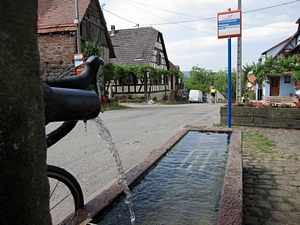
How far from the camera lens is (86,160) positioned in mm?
4969

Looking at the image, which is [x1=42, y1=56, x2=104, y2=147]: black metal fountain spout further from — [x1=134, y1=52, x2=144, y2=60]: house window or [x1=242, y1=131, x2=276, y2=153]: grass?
[x1=134, y1=52, x2=144, y2=60]: house window

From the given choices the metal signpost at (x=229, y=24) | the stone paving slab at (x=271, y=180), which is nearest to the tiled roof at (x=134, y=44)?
the metal signpost at (x=229, y=24)

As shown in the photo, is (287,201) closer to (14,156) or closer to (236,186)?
(236,186)

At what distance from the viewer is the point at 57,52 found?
59.0ft

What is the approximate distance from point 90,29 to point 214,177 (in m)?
18.0

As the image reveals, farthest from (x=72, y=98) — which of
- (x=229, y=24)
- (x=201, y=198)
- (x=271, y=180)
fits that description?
(x=229, y=24)

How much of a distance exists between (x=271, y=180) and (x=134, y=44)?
27579 mm

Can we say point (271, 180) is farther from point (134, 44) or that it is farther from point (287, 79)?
point (287, 79)

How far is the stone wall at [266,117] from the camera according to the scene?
24.8 ft

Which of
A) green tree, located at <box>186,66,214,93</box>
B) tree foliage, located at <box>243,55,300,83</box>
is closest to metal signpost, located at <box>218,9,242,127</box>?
tree foliage, located at <box>243,55,300,83</box>

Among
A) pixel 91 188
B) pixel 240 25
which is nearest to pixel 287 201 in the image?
pixel 91 188

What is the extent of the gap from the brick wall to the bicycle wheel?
15.4 m

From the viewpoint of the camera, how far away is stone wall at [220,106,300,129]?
24.8ft

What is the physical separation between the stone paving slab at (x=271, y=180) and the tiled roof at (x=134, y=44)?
75.1 feet
